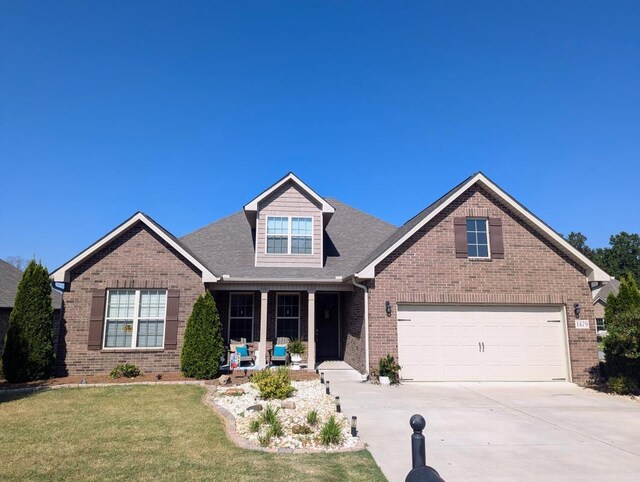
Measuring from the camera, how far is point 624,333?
10758 mm

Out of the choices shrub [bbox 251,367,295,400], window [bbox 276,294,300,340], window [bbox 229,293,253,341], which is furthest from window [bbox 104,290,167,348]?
shrub [bbox 251,367,295,400]

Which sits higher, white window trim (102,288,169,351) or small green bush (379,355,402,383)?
white window trim (102,288,169,351)

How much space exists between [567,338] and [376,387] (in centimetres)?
663

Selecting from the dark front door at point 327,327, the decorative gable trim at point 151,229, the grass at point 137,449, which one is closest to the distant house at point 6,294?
the decorative gable trim at point 151,229

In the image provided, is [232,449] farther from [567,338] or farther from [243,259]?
[567,338]

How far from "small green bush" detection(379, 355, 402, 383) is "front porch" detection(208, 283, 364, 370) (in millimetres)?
2348

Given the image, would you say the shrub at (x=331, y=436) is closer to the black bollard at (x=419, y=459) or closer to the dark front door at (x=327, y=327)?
the black bollard at (x=419, y=459)

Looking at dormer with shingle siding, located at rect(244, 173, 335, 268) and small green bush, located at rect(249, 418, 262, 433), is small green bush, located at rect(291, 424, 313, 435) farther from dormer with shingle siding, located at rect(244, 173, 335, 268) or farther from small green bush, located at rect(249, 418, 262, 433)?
dormer with shingle siding, located at rect(244, 173, 335, 268)

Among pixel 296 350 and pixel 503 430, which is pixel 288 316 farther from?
pixel 503 430

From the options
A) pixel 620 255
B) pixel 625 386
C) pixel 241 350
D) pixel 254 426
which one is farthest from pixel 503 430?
pixel 620 255

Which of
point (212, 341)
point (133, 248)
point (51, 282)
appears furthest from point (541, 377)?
point (51, 282)

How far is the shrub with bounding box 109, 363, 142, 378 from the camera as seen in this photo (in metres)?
12.0

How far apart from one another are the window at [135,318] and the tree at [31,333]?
162cm

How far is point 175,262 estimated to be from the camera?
1319 cm
